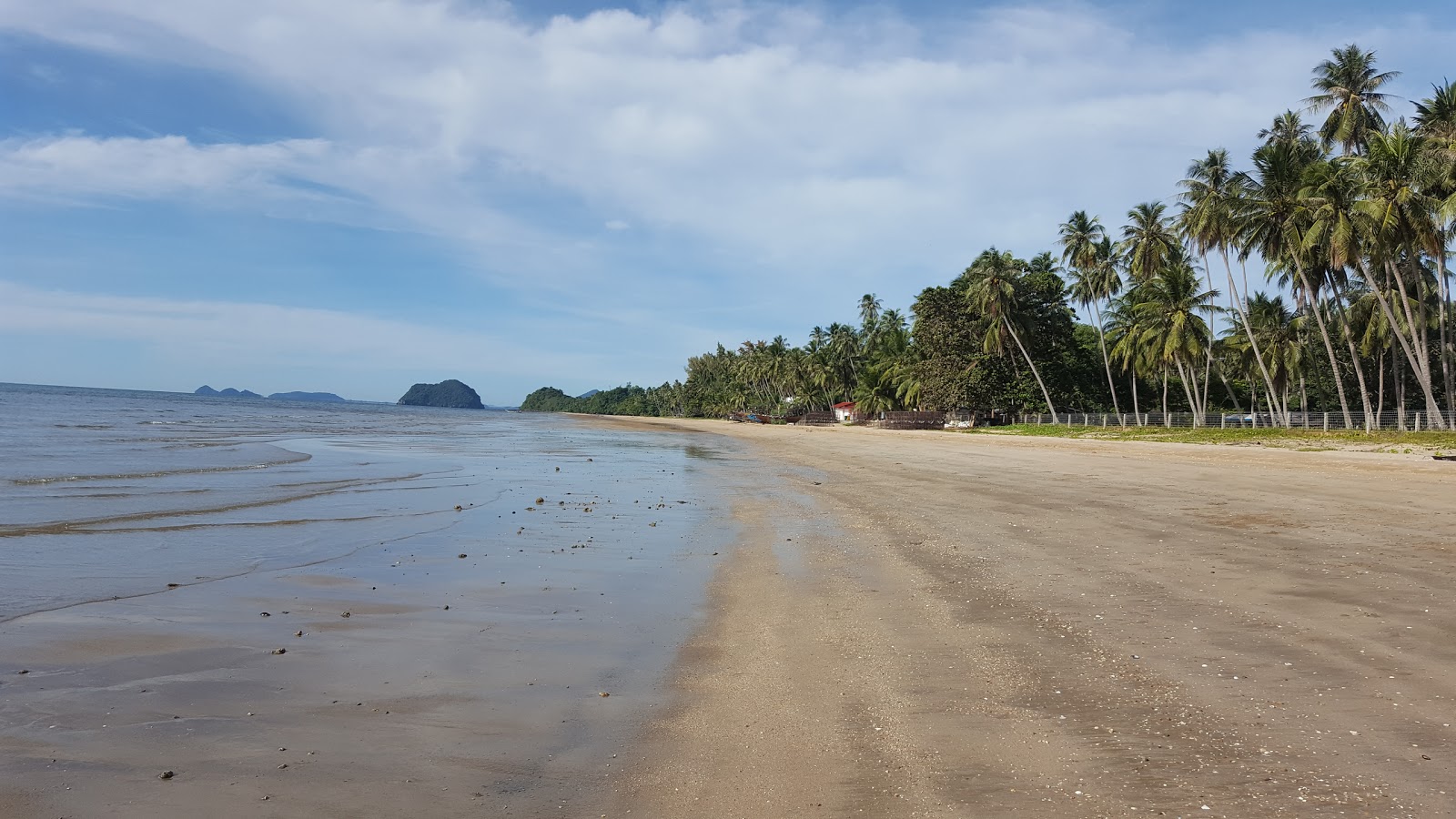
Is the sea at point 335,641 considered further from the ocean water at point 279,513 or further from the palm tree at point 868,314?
the palm tree at point 868,314

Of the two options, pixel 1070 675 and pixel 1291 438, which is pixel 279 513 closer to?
pixel 1070 675

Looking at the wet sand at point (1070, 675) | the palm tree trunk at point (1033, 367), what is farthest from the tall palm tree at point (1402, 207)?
the wet sand at point (1070, 675)

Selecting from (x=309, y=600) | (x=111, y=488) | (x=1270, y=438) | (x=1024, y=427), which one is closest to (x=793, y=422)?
(x=1024, y=427)

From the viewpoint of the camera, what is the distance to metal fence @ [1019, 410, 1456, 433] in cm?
3798

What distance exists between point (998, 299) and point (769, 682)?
59546 mm

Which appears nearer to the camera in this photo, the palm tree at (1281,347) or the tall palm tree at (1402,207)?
the tall palm tree at (1402,207)

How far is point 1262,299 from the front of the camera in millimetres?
58719

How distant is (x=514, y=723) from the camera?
463 cm

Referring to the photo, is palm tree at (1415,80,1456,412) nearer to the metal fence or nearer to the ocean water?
the metal fence

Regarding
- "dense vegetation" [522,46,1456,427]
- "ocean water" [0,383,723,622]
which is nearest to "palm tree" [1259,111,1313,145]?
"dense vegetation" [522,46,1456,427]

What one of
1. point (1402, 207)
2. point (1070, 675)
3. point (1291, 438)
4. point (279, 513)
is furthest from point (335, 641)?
point (1402, 207)

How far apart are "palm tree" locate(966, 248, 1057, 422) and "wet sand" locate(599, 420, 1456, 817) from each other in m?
50.5

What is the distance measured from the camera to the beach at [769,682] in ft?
12.3

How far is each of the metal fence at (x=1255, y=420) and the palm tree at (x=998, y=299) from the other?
1.96m
